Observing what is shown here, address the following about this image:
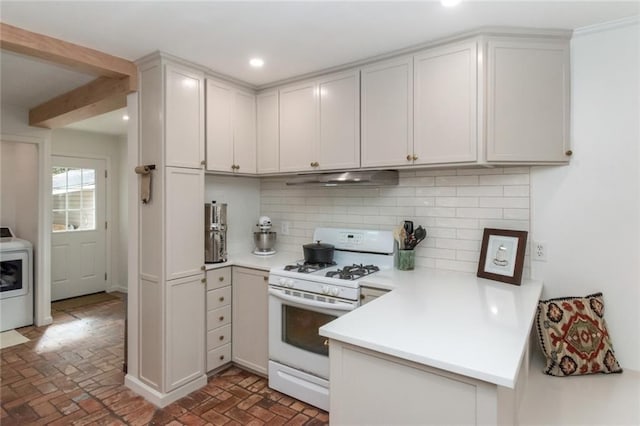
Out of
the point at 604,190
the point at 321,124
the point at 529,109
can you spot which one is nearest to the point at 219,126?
the point at 321,124

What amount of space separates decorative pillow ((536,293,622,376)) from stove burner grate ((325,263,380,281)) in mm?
1039

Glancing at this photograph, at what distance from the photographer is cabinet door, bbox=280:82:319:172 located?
2910 millimetres

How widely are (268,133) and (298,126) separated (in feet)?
1.13

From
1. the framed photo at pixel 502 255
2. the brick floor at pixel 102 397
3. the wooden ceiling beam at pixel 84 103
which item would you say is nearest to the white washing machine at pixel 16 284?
the brick floor at pixel 102 397

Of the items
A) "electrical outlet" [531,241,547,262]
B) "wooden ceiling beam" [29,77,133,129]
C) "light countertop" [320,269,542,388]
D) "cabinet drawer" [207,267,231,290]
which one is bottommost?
"cabinet drawer" [207,267,231,290]

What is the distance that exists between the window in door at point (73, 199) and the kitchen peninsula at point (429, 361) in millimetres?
5120

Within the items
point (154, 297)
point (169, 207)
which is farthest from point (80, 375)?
point (169, 207)

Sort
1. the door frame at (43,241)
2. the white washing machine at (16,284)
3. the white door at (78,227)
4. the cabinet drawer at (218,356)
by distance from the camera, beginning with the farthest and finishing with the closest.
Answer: the white door at (78,227) → the door frame at (43,241) → the white washing machine at (16,284) → the cabinet drawer at (218,356)

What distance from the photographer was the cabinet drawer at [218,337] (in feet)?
9.41

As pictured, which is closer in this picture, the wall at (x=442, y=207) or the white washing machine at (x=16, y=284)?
the wall at (x=442, y=207)

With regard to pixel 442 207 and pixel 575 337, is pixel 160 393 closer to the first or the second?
pixel 442 207

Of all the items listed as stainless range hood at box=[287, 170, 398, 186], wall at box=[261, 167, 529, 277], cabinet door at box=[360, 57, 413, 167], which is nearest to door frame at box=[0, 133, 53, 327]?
wall at box=[261, 167, 529, 277]

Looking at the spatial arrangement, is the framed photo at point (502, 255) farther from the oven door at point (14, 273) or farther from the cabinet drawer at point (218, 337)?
the oven door at point (14, 273)

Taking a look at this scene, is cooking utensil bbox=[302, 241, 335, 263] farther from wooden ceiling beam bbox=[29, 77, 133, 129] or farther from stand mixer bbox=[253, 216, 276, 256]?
wooden ceiling beam bbox=[29, 77, 133, 129]
